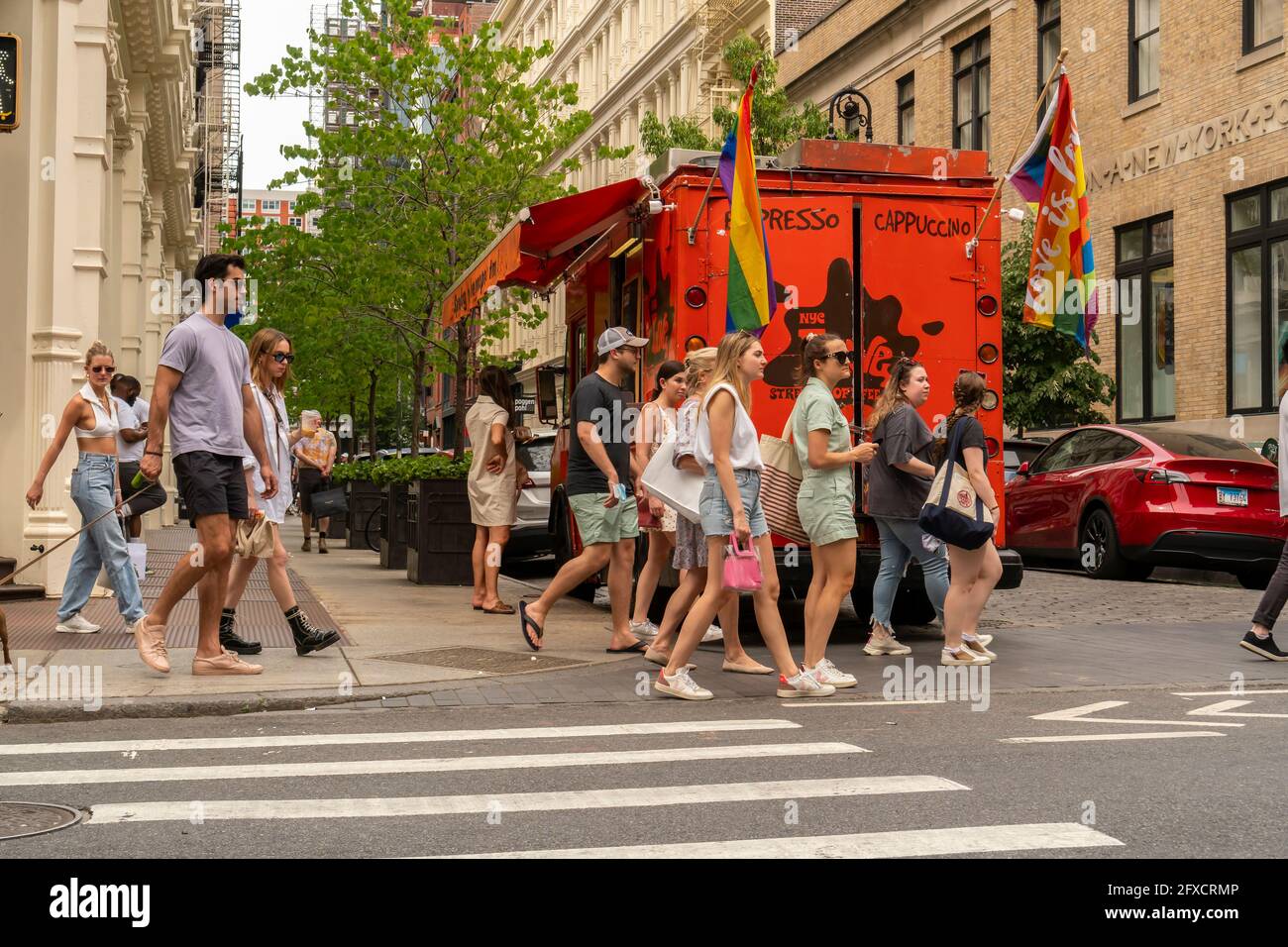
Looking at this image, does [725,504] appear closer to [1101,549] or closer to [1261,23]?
[1101,549]

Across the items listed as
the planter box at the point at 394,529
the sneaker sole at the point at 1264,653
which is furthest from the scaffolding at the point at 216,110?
the sneaker sole at the point at 1264,653

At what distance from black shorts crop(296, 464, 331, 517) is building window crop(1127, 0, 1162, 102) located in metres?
14.4

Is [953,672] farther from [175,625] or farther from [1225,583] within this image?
[1225,583]

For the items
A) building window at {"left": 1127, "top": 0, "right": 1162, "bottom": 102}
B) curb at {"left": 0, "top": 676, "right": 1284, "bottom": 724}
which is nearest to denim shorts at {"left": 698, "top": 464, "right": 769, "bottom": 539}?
curb at {"left": 0, "top": 676, "right": 1284, "bottom": 724}

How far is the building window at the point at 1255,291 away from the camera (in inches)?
862

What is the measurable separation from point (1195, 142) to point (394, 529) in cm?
1373

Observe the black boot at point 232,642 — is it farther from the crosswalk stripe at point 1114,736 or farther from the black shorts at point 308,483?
the black shorts at point 308,483

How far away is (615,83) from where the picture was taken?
58.3 meters

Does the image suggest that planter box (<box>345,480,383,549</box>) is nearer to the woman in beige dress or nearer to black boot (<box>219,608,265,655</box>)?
the woman in beige dress

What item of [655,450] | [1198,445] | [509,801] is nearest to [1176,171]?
[1198,445]

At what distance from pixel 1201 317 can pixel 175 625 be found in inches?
674

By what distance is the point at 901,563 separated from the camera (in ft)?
33.7

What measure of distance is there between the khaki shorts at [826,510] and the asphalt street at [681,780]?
3.14 feet

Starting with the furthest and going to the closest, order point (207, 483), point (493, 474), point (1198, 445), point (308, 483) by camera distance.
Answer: point (308, 483)
point (1198, 445)
point (493, 474)
point (207, 483)
